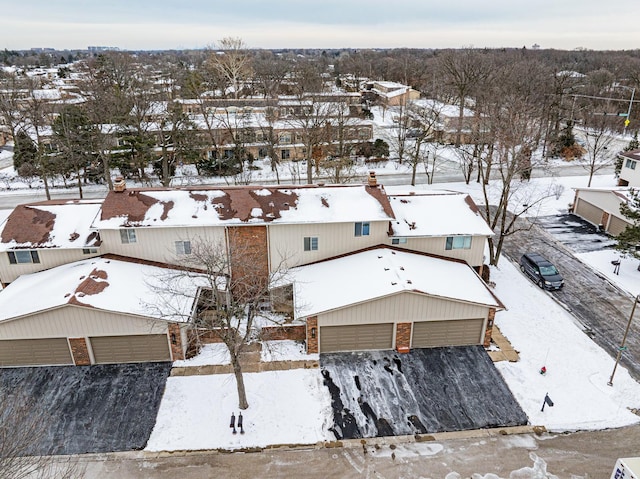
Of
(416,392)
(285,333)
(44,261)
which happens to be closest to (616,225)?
(416,392)

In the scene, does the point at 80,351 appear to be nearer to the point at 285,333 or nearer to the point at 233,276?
the point at 233,276

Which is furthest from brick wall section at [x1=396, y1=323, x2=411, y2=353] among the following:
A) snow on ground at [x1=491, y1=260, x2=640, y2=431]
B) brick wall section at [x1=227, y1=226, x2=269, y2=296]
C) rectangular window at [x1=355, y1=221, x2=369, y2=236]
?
brick wall section at [x1=227, y1=226, x2=269, y2=296]

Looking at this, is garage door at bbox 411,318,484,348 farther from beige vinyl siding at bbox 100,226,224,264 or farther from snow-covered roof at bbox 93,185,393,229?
beige vinyl siding at bbox 100,226,224,264

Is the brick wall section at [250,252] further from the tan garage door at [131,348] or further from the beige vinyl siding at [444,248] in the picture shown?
the beige vinyl siding at [444,248]

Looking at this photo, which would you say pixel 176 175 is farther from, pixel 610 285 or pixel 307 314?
pixel 610 285

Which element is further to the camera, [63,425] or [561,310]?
[561,310]

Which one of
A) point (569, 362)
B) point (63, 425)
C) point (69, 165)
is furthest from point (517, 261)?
point (69, 165)

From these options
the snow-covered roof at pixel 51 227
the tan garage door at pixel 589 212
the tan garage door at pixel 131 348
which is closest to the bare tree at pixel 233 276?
the tan garage door at pixel 131 348
